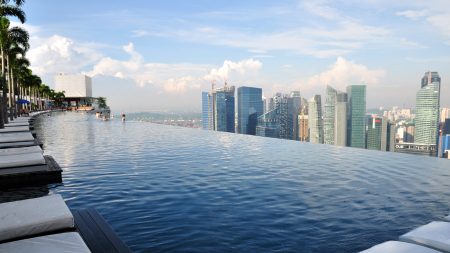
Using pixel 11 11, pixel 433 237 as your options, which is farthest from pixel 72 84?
pixel 433 237

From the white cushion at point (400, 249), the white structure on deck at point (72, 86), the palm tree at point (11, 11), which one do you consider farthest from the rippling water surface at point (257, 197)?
the white structure on deck at point (72, 86)

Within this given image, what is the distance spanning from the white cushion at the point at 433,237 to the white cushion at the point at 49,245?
16.6 ft

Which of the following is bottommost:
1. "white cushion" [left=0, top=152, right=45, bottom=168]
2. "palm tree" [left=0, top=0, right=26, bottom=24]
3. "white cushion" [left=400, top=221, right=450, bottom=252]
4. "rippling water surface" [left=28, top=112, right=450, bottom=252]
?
"rippling water surface" [left=28, top=112, right=450, bottom=252]

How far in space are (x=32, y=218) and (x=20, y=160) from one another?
6696mm

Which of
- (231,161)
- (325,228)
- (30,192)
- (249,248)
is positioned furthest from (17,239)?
(231,161)

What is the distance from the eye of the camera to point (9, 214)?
582 centimetres

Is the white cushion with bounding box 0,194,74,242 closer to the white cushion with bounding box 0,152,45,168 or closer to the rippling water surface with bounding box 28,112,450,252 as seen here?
the rippling water surface with bounding box 28,112,450,252

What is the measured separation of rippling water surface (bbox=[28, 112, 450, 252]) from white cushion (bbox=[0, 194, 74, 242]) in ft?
4.41

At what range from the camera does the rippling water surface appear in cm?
671

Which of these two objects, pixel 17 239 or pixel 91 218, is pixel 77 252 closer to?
pixel 17 239

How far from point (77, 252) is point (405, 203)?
8328 millimetres

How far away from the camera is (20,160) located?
11.2 m

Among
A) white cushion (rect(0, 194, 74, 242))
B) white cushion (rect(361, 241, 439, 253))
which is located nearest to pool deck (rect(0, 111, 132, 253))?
white cushion (rect(0, 194, 74, 242))

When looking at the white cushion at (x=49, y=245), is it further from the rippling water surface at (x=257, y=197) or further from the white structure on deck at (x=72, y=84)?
the white structure on deck at (x=72, y=84)
